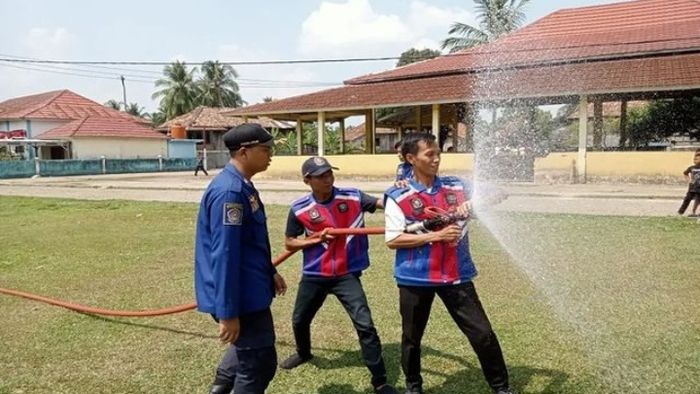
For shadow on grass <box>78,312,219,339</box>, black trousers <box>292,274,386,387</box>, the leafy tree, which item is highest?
the leafy tree

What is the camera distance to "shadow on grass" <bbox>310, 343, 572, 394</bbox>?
155 inches

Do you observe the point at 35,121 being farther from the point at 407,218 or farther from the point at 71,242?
the point at 407,218

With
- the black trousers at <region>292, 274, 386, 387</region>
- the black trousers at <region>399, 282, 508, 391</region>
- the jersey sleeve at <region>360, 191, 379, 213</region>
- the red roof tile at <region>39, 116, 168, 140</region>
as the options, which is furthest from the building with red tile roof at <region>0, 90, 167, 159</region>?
the black trousers at <region>399, 282, 508, 391</region>

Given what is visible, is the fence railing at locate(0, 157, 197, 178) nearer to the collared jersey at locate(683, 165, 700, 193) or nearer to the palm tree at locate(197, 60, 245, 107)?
the palm tree at locate(197, 60, 245, 107)

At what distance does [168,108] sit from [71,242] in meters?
57.7

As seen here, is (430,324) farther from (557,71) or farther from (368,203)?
(557,71)

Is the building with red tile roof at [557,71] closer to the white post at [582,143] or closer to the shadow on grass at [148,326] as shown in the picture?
the white post at [582,143]

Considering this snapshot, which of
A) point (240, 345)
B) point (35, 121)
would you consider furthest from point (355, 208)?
point (35, 121)

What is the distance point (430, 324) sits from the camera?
527 centimetres

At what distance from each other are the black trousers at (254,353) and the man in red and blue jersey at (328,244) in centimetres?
98

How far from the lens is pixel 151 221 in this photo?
→ 1357cm

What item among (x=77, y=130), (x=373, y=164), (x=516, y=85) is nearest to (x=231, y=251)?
(x=516, y=85)

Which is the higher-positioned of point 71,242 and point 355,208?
point 355,208

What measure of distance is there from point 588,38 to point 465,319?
25.7m
